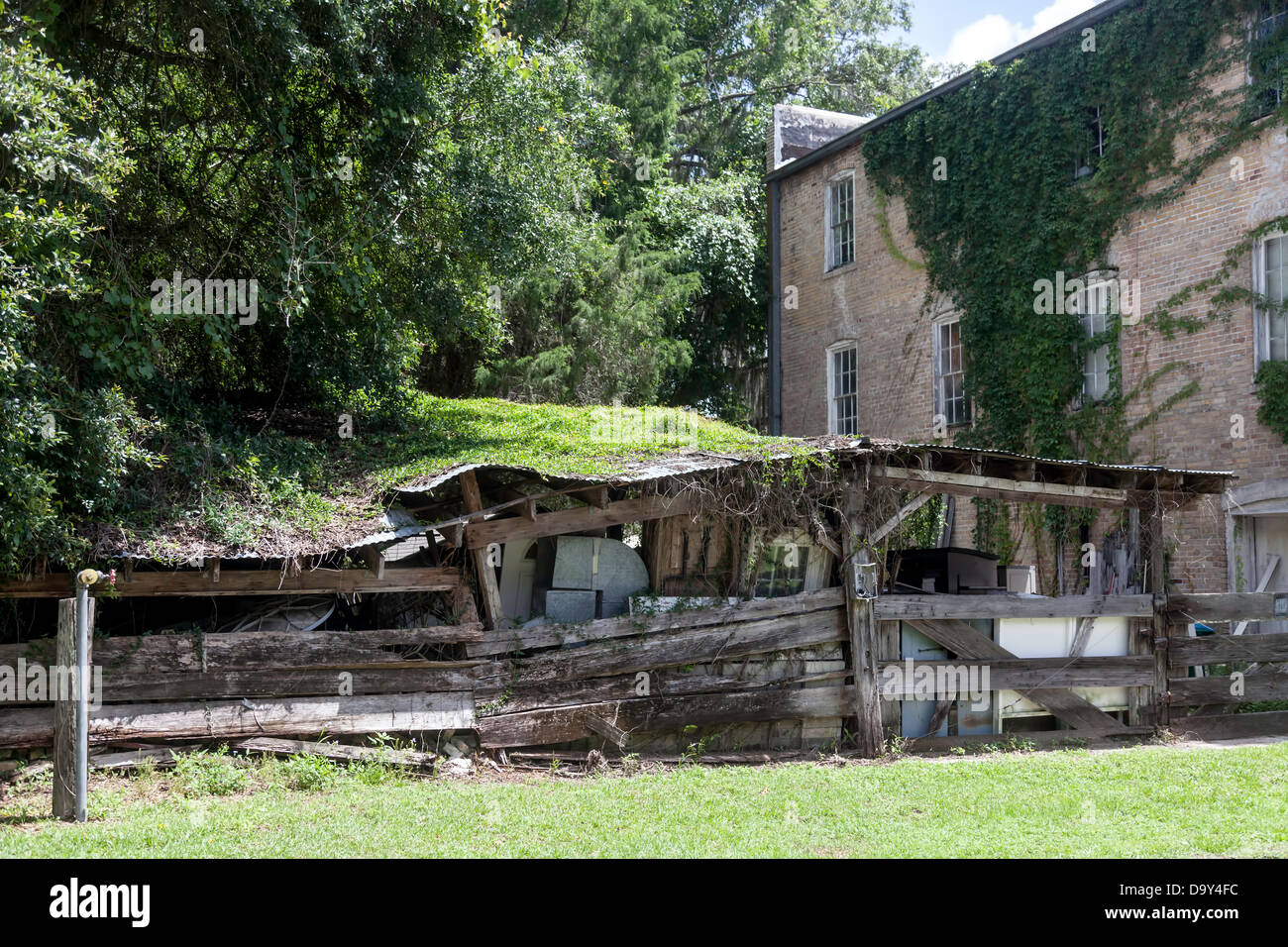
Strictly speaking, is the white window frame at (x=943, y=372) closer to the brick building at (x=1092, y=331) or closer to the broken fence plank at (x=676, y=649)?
the brick building at (x=1092, y=331)

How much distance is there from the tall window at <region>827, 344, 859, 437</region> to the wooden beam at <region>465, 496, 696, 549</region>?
39.3ft

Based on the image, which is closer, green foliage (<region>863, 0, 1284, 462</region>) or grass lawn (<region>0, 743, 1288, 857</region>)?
grass lawn (<region>0, 743, 1288, 857</region>)

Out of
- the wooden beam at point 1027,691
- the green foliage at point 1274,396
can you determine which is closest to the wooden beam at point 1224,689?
the wooden beam at point 1027,691

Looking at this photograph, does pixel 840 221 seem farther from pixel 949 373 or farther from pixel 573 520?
pixel 573 520

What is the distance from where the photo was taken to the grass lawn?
757 centimetres

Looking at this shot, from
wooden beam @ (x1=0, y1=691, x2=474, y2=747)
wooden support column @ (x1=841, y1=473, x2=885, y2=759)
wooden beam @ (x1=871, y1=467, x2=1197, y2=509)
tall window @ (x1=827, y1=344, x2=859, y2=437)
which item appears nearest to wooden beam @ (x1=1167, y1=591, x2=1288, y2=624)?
wooden beam @ (x1=871, y1=467, x2=1197, y2=509)

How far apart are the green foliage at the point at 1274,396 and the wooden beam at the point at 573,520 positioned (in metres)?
8.84

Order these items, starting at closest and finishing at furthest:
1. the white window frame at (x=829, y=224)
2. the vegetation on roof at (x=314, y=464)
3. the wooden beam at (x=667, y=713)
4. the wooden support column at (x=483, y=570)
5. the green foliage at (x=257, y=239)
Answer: the green foliage at (x=257, y=239)
the vegetation on roof at (x=314, y=464)
the wooden beam at (x=667, y=713)
the wooden support column at (x=483, y=570)
the white window frame at (x=829, y=224)

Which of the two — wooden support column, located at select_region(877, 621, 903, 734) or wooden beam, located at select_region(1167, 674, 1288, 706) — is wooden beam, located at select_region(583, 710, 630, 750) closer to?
wooden support column, located at select_region(877, 621, 903, 734)

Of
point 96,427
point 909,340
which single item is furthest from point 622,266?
point 96,427

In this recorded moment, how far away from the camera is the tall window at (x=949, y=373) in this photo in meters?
20.1

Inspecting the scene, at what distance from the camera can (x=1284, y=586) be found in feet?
49.6

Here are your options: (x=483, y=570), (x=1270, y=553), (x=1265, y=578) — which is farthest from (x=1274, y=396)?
(x=483, y=570)
